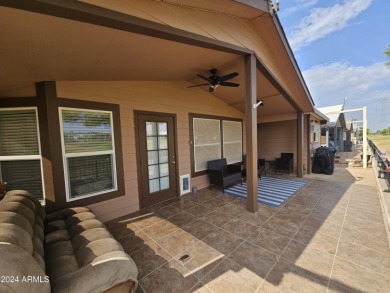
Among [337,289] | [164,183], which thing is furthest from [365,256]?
[164,183]

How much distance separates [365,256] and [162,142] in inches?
143

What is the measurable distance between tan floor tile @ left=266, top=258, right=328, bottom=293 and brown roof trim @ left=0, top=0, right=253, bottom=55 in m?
2.80

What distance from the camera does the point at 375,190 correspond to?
409 centimetres

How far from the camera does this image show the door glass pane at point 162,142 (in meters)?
3.81

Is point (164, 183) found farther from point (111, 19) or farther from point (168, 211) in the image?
point (111, 19)

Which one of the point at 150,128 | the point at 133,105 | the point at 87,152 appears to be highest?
the point at 133,105

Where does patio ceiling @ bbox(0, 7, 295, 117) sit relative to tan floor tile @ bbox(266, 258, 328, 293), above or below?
above

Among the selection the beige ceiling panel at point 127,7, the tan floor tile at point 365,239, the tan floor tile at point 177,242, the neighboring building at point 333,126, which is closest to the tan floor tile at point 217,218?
the tan floor tile at point 177,242

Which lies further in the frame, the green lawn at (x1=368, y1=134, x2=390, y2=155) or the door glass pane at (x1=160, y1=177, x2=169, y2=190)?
the green lawn at (x1=368, y1=134, x2=390, y2=155)

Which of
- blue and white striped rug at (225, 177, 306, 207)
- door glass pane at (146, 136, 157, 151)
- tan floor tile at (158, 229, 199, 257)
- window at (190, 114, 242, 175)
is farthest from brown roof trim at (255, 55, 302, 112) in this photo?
tan floor tile at (158, 229, 199, 257)

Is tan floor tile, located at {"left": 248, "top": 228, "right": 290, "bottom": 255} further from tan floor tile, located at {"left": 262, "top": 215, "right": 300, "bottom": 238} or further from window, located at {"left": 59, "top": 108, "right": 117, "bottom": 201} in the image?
window, located at {"left": 59, "top": 108, "right": 117, "bottom": 201}

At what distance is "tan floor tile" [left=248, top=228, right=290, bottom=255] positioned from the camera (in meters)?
2.08

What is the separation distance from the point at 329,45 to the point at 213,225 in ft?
55.7

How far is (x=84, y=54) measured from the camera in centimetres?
186
